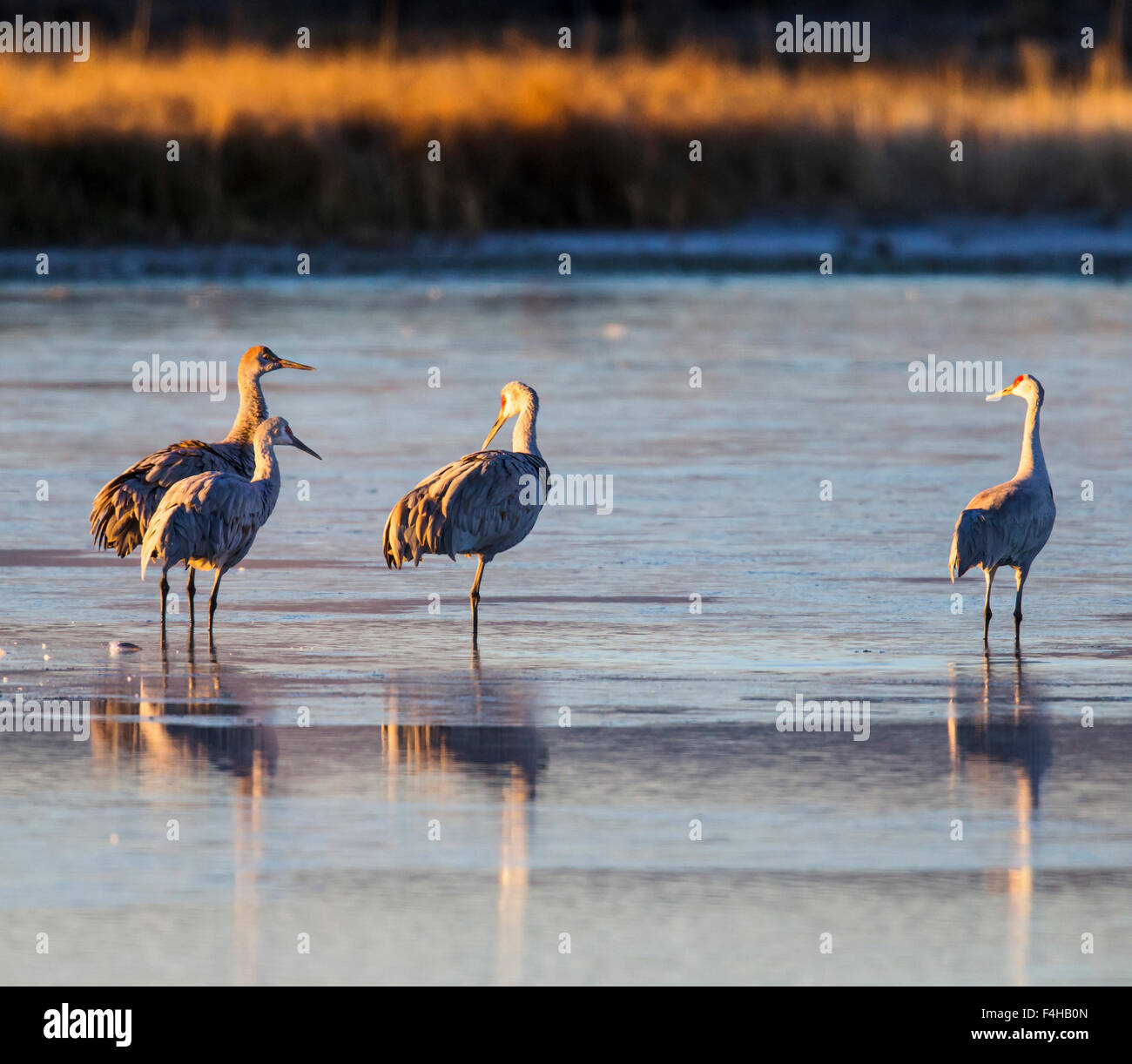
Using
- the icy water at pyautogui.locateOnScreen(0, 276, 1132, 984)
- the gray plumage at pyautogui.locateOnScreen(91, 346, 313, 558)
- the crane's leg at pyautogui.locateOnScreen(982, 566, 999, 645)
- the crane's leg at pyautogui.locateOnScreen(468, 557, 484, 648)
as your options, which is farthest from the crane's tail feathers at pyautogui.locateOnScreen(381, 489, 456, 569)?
the crane's leg at pyautogui.locateOnScreen(982, 566, 999, 645)

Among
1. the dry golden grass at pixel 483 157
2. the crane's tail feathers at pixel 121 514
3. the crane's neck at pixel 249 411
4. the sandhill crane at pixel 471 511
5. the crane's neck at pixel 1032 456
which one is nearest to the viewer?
the sandhill crane at pixel 471 511

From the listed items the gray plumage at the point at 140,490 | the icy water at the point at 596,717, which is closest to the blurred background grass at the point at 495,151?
the icy water at the point at 596,717

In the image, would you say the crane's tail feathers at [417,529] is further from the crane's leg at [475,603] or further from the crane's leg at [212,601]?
the crane's leg at [212,601]

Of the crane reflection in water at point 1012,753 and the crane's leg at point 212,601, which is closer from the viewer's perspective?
the crane reflection in water at point 1012,753

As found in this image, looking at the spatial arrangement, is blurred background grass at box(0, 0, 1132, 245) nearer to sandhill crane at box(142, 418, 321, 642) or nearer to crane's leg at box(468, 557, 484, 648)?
sandhill crane at box(142, 418, 321, 642)

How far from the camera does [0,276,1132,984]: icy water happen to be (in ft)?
21.7

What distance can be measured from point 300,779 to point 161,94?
903 inches

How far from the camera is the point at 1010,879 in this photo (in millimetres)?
7039

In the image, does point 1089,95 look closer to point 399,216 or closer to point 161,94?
point 399,216

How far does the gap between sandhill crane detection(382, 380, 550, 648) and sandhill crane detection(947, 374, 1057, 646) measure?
1719mm

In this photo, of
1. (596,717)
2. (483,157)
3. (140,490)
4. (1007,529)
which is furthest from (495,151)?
(596,717)

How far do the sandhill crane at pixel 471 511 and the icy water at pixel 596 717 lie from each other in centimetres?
34

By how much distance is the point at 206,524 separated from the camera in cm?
1048

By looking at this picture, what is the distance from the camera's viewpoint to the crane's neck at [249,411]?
12344 millimetres
